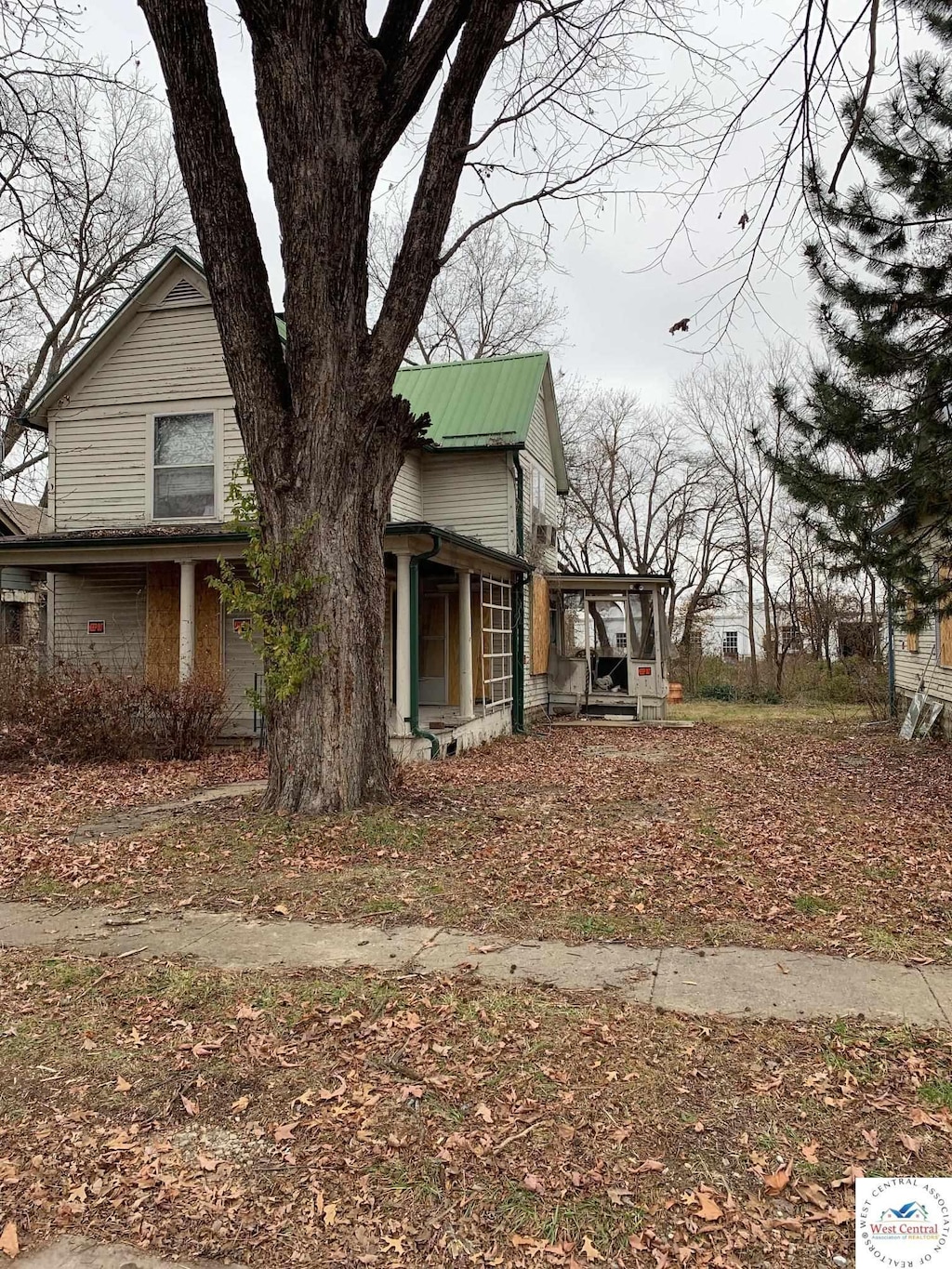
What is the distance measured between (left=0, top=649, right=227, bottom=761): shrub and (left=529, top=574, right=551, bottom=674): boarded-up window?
24.9 ft

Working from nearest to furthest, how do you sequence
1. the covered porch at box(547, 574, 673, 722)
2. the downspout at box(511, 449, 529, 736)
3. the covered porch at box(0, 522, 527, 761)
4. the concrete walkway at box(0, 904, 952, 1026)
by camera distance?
the concrete walkway at box(0, 904, 952, 1026)
the covered porch at box(0, 522, 527, 761)
the downspout at box(511, 449, 529, 736)
the covered porch at box(547, 574, 673, 722)

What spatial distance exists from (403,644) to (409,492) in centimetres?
514

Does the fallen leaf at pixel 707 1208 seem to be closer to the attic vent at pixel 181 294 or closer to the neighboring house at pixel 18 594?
the attic vent at pixel 181 294

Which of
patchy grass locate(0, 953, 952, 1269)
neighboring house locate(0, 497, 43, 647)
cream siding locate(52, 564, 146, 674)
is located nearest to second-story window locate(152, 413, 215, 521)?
cream siding locate(52, 564, 146, 674)

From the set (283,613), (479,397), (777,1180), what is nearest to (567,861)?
(283,613)

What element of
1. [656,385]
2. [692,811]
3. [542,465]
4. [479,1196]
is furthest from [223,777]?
[656,385]

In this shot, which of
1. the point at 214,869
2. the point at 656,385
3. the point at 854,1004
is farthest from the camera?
the point at 656,385

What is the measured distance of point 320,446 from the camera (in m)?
7.18

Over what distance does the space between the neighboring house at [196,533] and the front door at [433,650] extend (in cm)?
3

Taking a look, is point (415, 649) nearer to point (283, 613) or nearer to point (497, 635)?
point (283, 613)

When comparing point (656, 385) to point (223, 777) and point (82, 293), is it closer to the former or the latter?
point (82, 293)

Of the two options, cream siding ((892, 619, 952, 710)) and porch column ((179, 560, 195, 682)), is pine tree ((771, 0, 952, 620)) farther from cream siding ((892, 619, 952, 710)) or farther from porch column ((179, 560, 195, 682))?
porch column ((179, 560, 195, 682))

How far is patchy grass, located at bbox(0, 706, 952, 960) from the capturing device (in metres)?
5.03

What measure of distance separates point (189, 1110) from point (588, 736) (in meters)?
13.2
